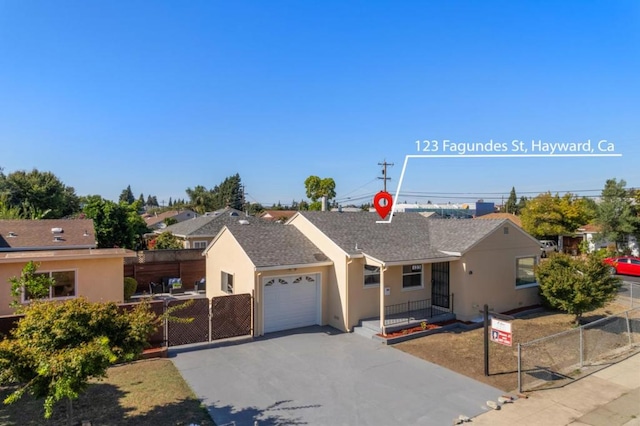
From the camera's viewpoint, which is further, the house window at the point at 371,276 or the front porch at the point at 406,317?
the house window at the point at 371,276

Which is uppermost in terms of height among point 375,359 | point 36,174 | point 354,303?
point 36,174

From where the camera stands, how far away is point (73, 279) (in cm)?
1628

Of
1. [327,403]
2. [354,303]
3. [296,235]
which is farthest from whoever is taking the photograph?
[296,235]

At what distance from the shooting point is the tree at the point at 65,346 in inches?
239

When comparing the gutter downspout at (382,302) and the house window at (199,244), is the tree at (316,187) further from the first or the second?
the gutter downspout at (382,302)

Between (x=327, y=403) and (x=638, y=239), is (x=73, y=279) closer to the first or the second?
(x=327, y=403)

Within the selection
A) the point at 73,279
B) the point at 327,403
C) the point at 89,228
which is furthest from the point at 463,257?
the point at 89,228

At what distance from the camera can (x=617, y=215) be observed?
36.3 meters

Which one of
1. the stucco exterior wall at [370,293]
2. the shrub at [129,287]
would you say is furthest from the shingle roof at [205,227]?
the stucco exterior wall at [370,293]

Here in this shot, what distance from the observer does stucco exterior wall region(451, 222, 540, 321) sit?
15.9 meters

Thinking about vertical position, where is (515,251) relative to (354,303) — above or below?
above

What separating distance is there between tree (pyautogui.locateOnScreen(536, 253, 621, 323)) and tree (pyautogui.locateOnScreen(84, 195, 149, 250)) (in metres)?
26.4

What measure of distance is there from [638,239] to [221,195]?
77411 millimetres

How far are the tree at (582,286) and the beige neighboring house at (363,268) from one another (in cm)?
226
